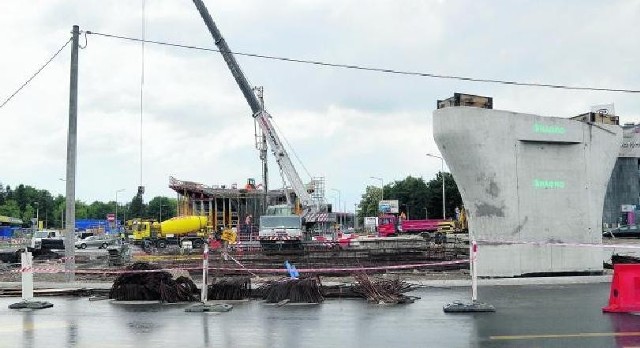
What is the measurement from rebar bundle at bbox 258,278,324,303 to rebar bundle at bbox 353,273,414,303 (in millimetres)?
959

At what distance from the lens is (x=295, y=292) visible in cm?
1380

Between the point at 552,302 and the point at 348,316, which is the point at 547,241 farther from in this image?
the point at 348,316

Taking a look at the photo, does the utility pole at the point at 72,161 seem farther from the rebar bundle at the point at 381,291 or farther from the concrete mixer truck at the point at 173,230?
the concrete mixer truck at the point at 173,230

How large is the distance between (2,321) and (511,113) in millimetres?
13290

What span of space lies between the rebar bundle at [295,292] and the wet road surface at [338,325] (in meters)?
0.30

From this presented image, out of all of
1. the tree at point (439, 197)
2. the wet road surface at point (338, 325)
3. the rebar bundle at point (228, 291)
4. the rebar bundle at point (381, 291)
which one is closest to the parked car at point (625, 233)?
the wet road surface at point (338, 325)

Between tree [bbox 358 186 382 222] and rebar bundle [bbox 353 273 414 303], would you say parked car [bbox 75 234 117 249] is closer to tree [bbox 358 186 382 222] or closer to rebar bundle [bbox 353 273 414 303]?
rebar bundle [bbox 353 273 414 303]

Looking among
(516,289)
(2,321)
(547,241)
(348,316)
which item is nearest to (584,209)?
(547,241)

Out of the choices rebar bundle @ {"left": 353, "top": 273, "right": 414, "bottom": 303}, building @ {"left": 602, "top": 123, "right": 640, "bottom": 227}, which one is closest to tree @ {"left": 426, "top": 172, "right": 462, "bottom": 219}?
building @ {"left": 602, "top": 123, "right": 640, "bottom": 227}

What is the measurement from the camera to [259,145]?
159ft

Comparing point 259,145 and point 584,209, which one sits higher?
point 259,145

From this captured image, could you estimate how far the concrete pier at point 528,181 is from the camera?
55.4 feet

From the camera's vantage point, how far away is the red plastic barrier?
11508mm

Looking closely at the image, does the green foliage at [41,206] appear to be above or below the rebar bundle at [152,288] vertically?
above
